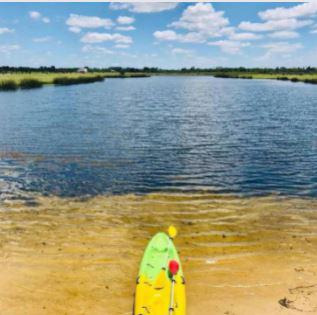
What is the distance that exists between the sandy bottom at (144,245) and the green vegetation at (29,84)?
77.2 m

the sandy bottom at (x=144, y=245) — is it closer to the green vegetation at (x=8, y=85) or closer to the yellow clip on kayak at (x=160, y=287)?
the yellow clip on kayak at (x=160, y=287)

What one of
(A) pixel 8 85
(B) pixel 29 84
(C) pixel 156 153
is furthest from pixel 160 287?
(B) pixel 29 84

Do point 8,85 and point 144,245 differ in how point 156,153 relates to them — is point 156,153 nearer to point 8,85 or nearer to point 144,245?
point 144,245

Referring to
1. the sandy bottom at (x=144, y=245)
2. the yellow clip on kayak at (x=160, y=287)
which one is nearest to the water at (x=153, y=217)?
the sandy bottom at (x=144, y=245)

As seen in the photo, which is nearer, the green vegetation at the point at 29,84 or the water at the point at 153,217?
the water at the point at 153,217

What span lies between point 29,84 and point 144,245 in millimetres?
84680

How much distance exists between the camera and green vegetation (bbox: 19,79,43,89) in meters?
87.6

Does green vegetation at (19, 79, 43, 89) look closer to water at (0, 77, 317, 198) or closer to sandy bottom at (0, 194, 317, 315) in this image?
water at (0, 77, 317, 198)

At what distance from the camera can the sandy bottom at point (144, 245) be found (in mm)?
9719

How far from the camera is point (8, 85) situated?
81.6m

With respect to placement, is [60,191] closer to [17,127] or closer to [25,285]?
[25,285]

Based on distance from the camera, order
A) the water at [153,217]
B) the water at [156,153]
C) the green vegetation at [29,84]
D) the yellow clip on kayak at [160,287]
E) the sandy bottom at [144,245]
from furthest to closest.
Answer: the green vegetation at [29,84]
the water at [156,153]
the water at [153,217]
the sandy bottom at [144,245]
the yellow clip on kayak at [160,287]

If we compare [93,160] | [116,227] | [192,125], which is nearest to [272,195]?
[116,227]

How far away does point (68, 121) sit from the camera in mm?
42500
